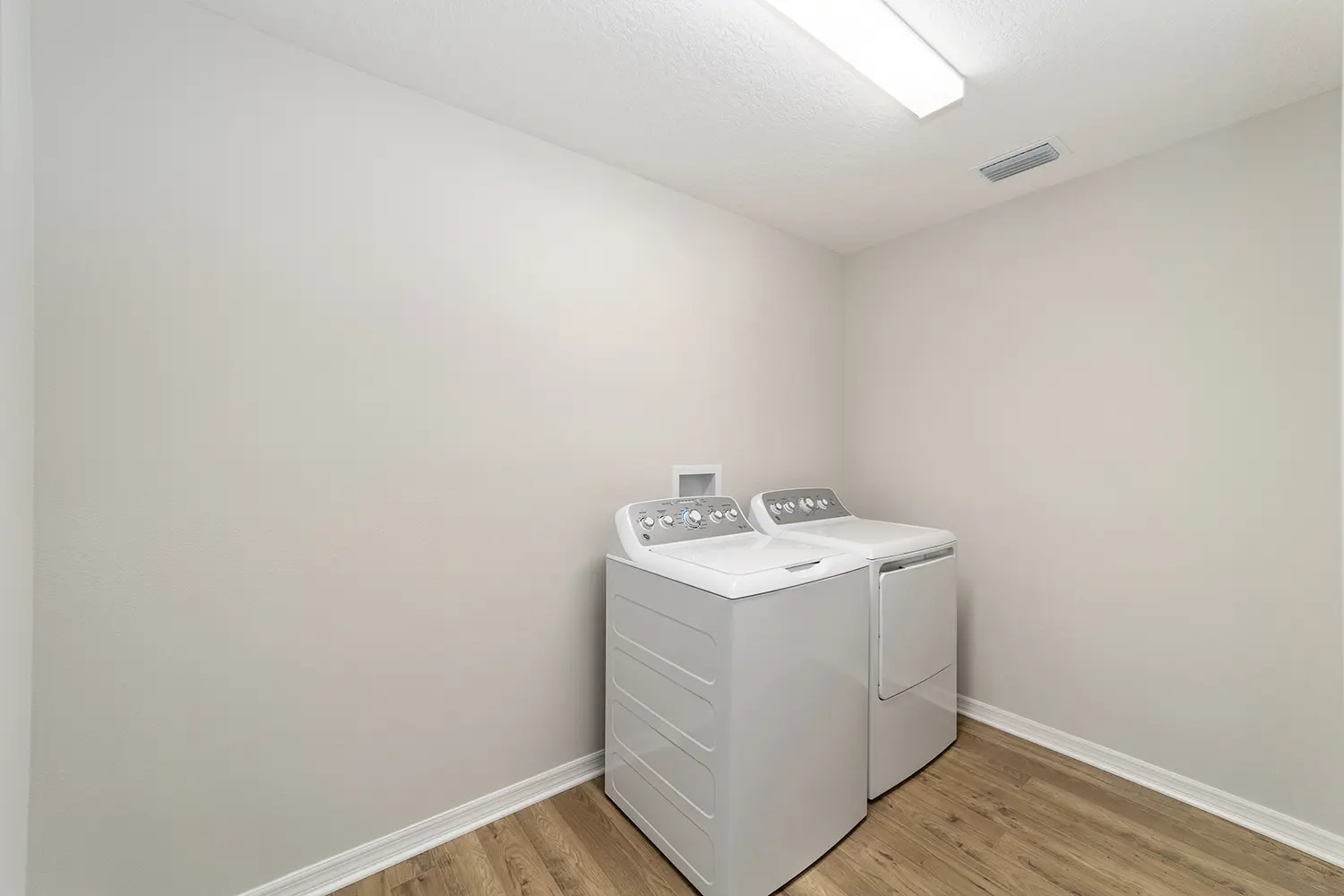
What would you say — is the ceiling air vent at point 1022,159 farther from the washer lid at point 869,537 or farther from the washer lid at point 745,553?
the washer lid at point 745,553

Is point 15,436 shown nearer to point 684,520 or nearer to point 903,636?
point 684,520

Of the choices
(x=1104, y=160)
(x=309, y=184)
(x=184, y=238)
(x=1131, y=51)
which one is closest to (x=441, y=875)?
(x=184, y=238)

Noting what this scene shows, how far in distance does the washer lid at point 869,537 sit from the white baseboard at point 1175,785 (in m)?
0.89

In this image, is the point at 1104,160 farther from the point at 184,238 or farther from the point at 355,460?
the point at 184,238

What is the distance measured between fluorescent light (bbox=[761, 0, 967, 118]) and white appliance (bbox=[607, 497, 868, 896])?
4.73 feet

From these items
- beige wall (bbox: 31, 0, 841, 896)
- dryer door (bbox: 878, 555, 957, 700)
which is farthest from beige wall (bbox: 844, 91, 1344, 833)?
beige wall (bbox: 31, 0, 841, 896)

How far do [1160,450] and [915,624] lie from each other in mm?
1102

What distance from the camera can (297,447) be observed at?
1.49m

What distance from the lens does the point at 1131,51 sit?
4.91 ft

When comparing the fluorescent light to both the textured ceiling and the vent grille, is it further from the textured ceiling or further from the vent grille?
the vent grille

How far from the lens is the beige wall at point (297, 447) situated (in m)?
1.24

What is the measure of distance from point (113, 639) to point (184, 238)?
39.4 inches

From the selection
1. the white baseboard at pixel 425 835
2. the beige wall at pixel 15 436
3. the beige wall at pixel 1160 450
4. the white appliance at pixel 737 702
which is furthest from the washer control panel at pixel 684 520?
the beige wall at pixel 15 436

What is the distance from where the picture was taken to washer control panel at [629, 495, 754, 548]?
76.5 inches
